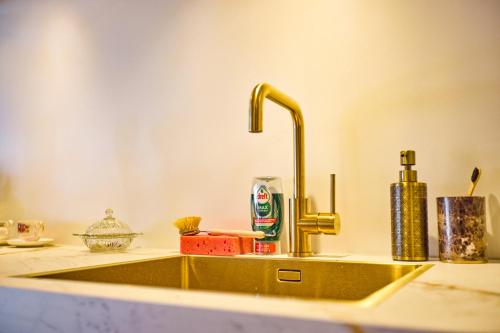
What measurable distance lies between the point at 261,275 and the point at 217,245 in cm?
13

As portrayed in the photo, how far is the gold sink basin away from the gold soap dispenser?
0.04 m

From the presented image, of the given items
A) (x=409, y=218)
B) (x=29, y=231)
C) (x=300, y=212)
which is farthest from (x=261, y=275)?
(x=29, y=231)

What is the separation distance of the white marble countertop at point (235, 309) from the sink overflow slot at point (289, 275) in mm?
335

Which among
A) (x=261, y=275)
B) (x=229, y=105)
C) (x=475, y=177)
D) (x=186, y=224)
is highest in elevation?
(x=229, y=105)

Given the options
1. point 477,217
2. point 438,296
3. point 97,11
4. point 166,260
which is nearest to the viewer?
point 438,296

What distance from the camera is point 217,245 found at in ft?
3.69

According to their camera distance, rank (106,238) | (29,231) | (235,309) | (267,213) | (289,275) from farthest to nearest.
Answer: (29,231)
(106,238)
(267,213)
(289,275)
(235,309)

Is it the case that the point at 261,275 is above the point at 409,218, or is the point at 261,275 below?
below

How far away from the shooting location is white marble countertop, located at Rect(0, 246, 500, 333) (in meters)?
0.46

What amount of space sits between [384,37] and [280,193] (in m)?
0.45

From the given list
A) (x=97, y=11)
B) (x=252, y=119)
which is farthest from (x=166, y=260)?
(x=97, y=11)

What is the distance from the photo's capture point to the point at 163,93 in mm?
1464

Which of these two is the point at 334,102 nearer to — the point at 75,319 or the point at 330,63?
the point at 330,63

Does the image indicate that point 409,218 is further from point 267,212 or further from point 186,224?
point 186,224
